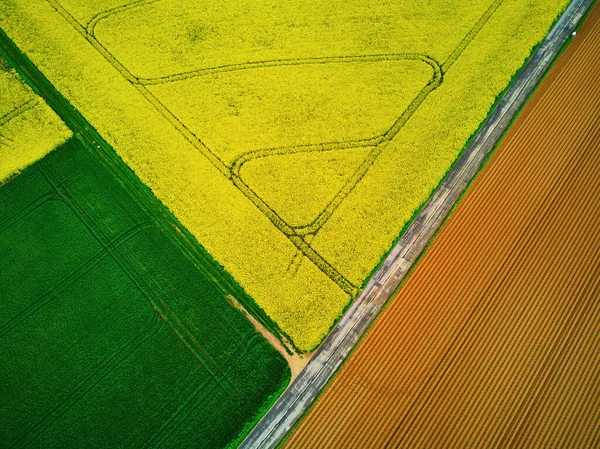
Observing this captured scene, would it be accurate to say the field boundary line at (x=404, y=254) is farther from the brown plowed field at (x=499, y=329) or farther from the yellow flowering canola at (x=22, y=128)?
the yellow flowering canola at (x=22, y=128)

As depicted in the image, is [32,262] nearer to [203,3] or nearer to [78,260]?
[78,260]

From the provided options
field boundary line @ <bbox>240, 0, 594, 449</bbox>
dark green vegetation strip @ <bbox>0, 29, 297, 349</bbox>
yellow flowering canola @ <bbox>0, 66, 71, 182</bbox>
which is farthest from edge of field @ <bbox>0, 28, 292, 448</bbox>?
field boundary line @ <bbox>240, 0, 594, 449</bbox>

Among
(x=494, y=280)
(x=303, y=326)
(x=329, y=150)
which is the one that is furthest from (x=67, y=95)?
(x=494, y=280)

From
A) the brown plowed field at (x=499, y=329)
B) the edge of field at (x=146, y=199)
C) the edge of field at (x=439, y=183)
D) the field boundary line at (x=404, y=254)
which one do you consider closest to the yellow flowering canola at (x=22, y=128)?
the edge of field at (x=146, y=199)

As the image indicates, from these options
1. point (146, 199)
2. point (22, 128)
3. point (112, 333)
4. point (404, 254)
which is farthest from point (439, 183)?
point (22, 128)

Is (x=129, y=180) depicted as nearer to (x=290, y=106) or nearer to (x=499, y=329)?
(x=290, y=106)

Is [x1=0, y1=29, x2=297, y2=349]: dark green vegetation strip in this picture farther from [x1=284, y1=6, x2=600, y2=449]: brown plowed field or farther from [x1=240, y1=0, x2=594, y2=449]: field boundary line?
[x1=284, y1=6, x2=600, y2=449]: brown plowed field
